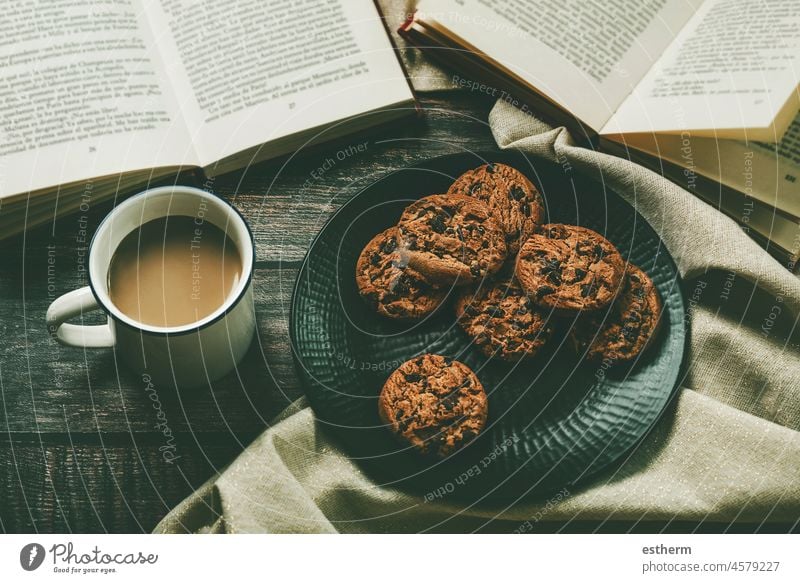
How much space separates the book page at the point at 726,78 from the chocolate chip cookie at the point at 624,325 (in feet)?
0.57

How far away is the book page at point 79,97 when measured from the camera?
2.12ft

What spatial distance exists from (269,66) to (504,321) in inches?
12.9

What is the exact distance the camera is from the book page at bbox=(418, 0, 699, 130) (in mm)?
699

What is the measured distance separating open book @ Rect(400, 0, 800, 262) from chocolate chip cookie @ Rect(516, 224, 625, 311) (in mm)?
146

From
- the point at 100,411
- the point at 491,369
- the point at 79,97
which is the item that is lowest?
the point at 100,411

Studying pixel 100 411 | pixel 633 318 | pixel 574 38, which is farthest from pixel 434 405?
pixel 574 38

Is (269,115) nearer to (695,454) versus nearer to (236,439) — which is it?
(236,439)

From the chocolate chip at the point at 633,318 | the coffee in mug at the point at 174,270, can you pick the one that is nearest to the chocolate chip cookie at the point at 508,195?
the chocolate chip at the point at 633,318

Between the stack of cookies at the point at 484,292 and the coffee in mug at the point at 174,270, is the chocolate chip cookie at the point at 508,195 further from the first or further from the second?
the coffee in mug at the point at 174,270

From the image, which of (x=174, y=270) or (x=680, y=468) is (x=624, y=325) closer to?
(x=680, y=468)

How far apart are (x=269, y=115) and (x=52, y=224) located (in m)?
0.22

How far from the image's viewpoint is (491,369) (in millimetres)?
611

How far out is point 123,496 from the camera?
61 cm

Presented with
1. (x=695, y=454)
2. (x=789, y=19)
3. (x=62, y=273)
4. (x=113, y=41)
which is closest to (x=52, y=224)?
(x=62, y=273)
